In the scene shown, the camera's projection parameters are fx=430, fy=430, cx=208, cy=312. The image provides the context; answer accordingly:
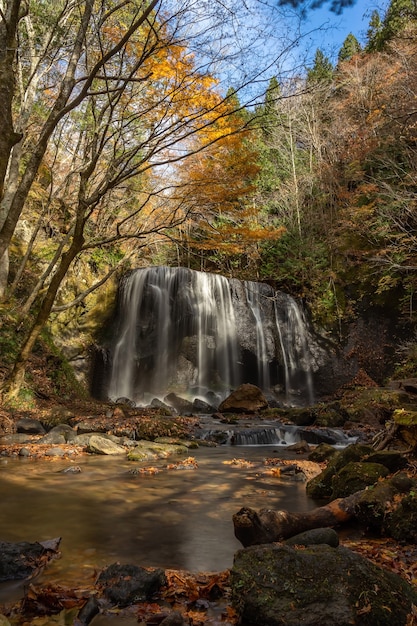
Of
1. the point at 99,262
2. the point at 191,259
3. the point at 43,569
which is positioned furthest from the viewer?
the point at 191,259

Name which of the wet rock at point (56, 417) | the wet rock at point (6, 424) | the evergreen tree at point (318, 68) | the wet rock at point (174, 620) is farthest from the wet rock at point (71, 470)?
the evergreen tree at point (318, 68)

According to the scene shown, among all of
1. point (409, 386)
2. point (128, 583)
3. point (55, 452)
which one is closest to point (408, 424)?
point (409, 386)

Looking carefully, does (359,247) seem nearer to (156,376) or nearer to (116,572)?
(156,376)

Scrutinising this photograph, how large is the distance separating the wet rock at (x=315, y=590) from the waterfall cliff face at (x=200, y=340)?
1427cm

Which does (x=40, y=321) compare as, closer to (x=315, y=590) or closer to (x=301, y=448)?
(x=301, y=448)

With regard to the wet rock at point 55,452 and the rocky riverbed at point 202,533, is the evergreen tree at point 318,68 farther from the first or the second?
the wet rock at point 55,452

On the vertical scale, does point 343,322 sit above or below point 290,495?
above

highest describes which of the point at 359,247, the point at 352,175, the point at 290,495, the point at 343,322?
the point at 352,175

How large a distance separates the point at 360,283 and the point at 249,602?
18417 millimetres

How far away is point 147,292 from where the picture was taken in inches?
701

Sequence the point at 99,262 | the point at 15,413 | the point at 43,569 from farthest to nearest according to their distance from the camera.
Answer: the point at 99,262
the point at 15,413
the point at 43,569

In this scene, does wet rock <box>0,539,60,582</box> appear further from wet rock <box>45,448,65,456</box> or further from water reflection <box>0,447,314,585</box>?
wet rock <box>45,448,65,456</box>

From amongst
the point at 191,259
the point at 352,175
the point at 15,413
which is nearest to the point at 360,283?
the point at 352,175

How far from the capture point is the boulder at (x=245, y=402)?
14.1 m
